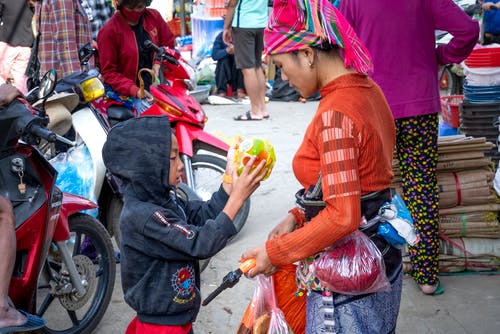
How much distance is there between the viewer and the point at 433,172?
4.07 metres

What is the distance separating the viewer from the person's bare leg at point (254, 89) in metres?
9.29

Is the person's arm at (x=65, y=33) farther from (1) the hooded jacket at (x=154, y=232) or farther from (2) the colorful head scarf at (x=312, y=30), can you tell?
(2) the colorful head scarf at (x=312, y=30)

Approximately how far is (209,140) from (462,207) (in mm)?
1887

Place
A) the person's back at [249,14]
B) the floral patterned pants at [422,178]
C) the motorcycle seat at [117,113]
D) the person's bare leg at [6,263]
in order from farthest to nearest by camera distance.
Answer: the person's back at [249,14]
the motorcycle seat at [117,113]
the floral patterned pants at [422,178]
the person's bare leg at [6,263]

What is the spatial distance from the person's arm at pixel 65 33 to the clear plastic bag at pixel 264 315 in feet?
12.6

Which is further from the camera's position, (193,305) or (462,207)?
(462,207)

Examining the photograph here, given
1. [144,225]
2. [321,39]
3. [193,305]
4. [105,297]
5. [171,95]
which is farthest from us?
[171,95]

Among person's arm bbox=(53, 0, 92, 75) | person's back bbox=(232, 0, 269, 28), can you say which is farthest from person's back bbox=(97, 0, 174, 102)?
person's back bbox=(232, 0, 269, 28)

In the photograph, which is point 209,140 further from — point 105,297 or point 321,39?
point 321,39

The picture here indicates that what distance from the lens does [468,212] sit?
181 inches

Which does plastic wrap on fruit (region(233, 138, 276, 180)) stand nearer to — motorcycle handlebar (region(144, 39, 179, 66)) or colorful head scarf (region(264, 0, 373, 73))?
colorful head scarf (region(264, 0, 373, 73))

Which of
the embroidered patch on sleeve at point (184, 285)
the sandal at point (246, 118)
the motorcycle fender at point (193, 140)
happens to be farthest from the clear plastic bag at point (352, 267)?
the sandal at point (246, 118)

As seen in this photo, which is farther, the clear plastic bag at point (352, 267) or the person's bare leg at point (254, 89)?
the person's bare leg at point (254, 89)

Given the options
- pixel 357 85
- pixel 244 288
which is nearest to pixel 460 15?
pixel 357 85
